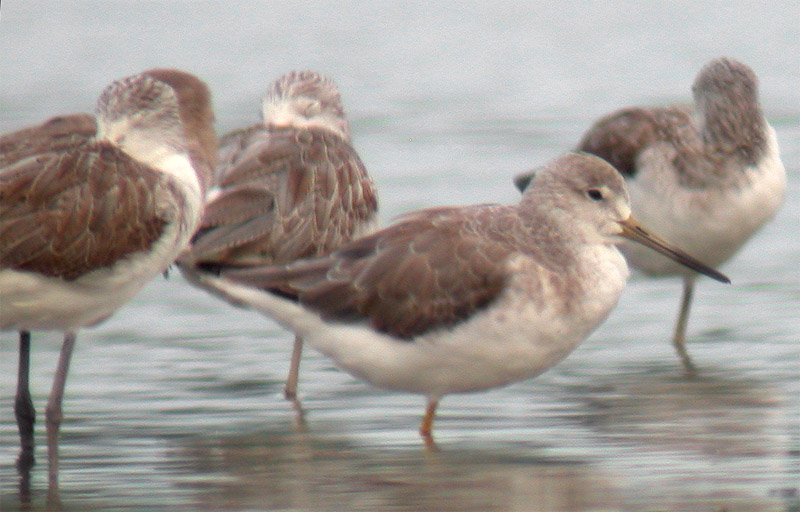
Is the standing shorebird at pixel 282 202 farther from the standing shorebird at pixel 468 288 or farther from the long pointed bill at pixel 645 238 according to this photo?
the long pointed bill at pixel 645 238

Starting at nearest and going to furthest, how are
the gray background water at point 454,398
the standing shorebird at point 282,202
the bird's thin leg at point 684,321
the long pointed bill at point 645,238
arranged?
the gray background water at point 454,398 → the long pointed bill at point 645,238 → the standing shorebird at point 282,202 → the bird's thin leg at point 684,321

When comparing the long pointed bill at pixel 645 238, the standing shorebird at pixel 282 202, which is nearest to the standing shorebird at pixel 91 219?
the standing shorebird at pixel 282 202

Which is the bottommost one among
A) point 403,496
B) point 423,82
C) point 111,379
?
point 423,82

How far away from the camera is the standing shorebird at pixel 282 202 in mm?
8617

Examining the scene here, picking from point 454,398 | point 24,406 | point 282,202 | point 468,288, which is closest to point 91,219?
point 24,406

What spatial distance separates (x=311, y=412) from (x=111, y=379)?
1264mm

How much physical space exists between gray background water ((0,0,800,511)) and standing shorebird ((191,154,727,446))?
0.42 metres

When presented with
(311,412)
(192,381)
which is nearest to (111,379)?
(192,381)

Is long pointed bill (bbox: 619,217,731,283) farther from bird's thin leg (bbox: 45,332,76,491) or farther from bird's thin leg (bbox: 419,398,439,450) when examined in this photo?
bird's thin leg (bbox: 45,332,76,491)

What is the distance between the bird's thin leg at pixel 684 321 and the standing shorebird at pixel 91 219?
10.2 feet

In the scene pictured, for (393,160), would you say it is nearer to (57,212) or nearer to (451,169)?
(451,169)

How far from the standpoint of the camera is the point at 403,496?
7.07m

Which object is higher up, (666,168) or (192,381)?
(666,168)

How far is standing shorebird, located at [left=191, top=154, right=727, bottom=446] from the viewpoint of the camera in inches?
297
